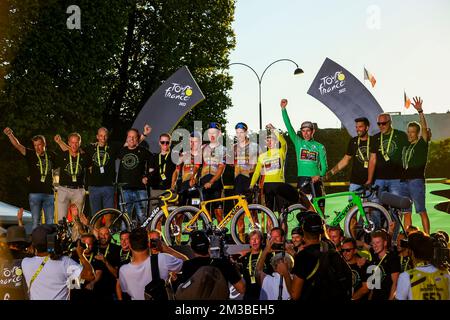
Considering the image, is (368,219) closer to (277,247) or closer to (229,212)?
(229,212)

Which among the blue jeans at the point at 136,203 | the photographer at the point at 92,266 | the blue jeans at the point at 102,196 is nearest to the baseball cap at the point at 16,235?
the photographer at the point at 92,266

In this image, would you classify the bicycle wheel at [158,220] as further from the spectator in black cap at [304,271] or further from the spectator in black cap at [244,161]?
the spectator in black cap at [304,271]

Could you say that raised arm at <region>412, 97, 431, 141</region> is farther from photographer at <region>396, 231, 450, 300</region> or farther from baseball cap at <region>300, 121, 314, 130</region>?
photographer at <region>396, 231, 450, 300</region>

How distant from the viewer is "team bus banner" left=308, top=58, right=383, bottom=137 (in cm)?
1571

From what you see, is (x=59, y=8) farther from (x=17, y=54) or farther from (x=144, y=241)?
(x=144, y=241)

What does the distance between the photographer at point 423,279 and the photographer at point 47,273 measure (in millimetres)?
2830

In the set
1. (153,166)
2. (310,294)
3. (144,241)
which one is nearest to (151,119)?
(153,166)

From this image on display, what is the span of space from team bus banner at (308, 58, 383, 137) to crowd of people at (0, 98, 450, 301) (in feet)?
12.9

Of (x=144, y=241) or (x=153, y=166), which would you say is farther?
(x=153, y=166)

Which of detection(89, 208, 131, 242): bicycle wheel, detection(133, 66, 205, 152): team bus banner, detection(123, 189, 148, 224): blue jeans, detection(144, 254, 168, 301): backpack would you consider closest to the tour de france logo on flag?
detection(133, 66, 205, 152): team bus banner

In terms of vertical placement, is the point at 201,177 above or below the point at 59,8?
below

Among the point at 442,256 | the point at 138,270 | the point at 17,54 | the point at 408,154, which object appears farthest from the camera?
the point at 17,54

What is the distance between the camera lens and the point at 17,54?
21.4m
